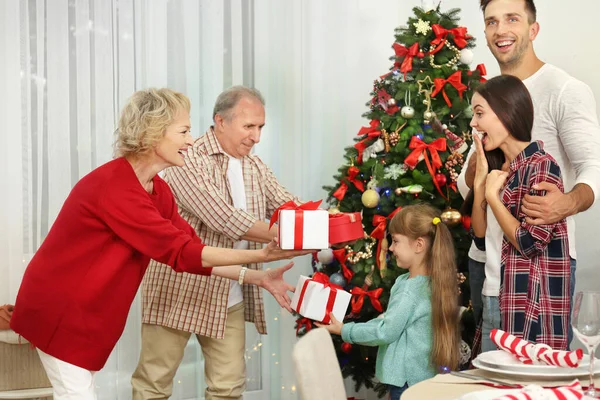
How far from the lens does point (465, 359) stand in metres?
3.41

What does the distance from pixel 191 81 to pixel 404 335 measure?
2.09 meters

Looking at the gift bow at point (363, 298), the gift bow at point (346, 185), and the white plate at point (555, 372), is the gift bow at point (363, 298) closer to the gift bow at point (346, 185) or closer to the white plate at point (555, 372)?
the gift bow at point (346, 185)

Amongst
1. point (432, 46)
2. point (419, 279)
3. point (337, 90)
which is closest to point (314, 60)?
point (337, 90)

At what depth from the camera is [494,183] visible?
2.60 m

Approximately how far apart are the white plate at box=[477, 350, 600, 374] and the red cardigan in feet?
3.42

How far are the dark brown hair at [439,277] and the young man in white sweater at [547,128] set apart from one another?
137 mm

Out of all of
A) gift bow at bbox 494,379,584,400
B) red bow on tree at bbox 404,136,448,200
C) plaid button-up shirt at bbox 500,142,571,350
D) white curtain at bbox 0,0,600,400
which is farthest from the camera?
white curtain at bbox 0,0,600,400

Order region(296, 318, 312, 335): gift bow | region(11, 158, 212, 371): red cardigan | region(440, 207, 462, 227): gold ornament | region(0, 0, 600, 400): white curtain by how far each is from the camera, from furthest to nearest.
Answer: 1. region(0, 0, 600, 400): white curtain
2. region(296, 318, 312, 335): gift bow
3. region(440, 207, 462, 227): gold ornament
4. region(11, 158, 212, 371): red cardigan

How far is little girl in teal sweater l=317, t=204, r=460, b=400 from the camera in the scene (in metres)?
2.95

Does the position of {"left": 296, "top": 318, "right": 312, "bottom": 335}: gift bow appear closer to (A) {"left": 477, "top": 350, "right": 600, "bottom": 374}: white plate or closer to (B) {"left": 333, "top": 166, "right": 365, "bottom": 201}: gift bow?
(B) {"left": 333, "top": 166, "right": 365, "bottom": 201}: gift bow

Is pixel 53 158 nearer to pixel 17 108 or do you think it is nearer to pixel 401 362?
pixel 17 108

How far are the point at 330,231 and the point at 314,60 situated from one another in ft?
7.14

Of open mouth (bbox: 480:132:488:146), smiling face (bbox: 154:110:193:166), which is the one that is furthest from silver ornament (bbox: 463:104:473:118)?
smiling face (bbox: 154:110:193:166)

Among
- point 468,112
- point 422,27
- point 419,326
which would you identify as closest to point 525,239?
point 419,326
